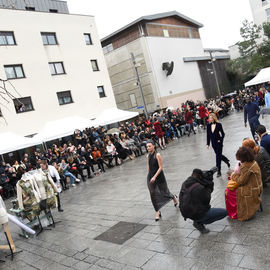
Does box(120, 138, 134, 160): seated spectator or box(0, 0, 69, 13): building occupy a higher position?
box(0, 0, 69, 13): building

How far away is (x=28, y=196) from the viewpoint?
697cm

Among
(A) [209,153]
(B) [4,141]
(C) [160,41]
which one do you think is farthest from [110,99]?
(A) [209,153]

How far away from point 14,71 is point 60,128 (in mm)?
8024

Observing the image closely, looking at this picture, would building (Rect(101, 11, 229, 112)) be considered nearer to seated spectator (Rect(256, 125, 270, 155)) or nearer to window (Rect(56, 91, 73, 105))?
window (Rect(56, 91, 73, 105))

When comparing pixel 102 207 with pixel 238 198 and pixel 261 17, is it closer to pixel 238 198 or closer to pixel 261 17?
pixel 238 198

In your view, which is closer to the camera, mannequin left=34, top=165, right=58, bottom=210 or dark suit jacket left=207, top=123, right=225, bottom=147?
mannequin left=34, top=165, right=58, bottom=210

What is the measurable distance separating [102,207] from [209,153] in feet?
17.0

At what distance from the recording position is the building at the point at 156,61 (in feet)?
108

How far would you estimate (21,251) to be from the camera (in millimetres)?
6129

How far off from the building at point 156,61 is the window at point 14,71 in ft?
42.1

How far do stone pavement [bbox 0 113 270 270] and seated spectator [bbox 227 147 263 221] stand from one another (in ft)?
0.70

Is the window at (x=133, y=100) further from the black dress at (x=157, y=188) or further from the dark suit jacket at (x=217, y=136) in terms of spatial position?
the black dress at (x=157, y=188)

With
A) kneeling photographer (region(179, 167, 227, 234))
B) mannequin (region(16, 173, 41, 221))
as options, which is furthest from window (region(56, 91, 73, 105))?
kneeling photographer (region(179, 167, 227, 234))

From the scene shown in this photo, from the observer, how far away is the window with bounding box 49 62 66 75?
2367cm
